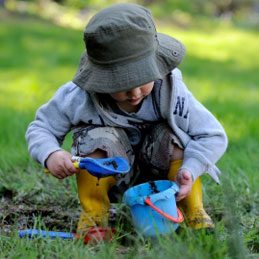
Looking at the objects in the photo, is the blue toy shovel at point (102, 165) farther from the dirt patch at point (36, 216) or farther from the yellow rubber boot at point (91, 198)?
the dirt patch at point (36, 216)

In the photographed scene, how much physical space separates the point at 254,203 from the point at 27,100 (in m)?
3.12

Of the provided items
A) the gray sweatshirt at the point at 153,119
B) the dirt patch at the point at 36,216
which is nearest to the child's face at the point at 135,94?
the gray sweatshirt at the point at 153,119

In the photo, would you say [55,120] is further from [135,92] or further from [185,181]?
[185,181]

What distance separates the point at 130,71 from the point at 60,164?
400 mm

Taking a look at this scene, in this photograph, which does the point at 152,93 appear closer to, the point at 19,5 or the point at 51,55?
the point at 51,55

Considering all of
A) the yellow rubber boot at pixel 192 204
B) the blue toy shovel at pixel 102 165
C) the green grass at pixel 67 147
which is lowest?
the green grass at pixel 67 147

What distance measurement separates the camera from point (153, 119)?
8.70ft

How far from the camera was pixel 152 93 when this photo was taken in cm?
263

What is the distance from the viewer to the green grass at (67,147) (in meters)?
2.05

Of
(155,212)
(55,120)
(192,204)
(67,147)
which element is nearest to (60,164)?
(55,120)

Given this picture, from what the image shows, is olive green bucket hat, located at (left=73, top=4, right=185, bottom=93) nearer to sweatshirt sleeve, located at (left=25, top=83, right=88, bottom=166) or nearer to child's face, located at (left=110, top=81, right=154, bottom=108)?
child's face, located at (left=110, top=81, right=154, bottom=108)

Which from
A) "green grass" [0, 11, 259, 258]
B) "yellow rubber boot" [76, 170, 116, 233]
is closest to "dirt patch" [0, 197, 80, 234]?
"green grass" [0, 11, 259, 258]

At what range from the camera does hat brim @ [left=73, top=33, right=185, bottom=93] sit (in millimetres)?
2350

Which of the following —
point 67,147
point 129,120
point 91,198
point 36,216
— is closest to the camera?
point 91,198
